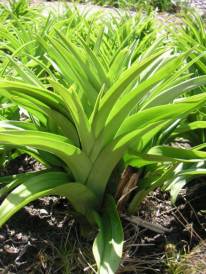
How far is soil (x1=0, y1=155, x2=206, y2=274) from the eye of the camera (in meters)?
1.45

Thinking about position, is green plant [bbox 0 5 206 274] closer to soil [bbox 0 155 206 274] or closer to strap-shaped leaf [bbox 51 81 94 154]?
strap-shaped leaf [bbox 51 81 94 154]

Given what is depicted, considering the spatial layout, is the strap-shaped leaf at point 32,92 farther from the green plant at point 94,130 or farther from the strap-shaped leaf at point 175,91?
the strap-shaped leaf at point 175,91

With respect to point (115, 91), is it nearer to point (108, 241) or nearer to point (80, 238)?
point (108, 241)

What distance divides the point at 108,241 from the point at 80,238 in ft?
0.79

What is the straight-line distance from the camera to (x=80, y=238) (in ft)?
5.09

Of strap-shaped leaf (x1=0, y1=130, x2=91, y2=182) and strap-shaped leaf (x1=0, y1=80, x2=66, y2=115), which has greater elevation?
strap-shaped leaf (x1=0, y1=80, x2=66, y2=115)

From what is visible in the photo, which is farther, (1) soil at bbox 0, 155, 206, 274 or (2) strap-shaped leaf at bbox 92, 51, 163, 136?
(1) soil at bbox 0, 155, 206, 274

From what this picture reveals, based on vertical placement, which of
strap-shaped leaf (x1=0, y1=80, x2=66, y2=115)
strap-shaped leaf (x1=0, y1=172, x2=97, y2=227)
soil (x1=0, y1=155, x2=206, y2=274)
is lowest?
soil (x1=0, y1=155, x2=206, y2=274)

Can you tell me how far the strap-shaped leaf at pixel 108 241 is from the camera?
124 cm

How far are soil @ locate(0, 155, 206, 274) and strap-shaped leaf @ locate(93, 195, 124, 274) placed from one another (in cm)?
12

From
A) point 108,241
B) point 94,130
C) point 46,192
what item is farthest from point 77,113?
point 108,241

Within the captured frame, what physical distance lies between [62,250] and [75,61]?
62 centimetres

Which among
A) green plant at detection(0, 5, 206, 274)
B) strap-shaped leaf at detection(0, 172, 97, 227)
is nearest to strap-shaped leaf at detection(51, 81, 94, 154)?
green plant at detection(0, 5, 206, 274)

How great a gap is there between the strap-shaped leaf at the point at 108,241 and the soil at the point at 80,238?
4.6 inches
